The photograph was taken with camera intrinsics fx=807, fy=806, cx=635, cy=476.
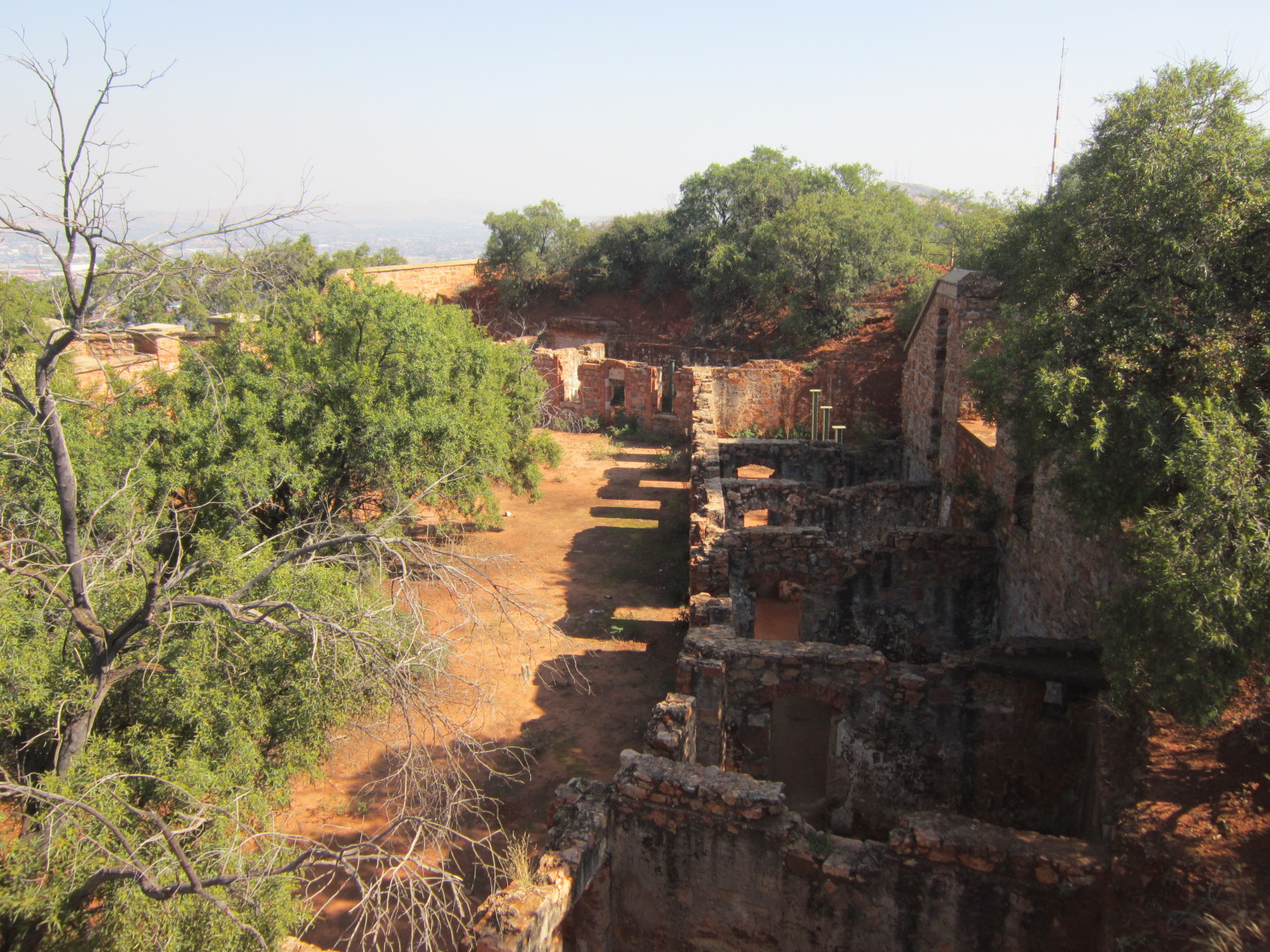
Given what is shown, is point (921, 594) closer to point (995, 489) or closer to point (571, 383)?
point (995, 489)

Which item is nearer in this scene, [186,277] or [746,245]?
[186,277]

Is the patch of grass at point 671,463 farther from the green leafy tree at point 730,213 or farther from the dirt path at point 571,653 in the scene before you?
the green leafy tree at point 730,213

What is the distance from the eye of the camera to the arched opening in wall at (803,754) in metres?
9.12

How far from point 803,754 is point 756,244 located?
935 inches

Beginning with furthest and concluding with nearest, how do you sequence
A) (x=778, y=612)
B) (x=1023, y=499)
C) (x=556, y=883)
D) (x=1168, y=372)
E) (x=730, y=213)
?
(x=730, y=213)
(x=778, y=612)
(x=1023, y=499)
(x=1168, y=372)
(x=556, y=883)

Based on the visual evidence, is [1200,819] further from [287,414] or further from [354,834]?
[287,414]

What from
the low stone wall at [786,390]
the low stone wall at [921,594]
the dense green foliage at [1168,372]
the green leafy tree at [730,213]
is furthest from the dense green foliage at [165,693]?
the green leafy tree at [730,213]

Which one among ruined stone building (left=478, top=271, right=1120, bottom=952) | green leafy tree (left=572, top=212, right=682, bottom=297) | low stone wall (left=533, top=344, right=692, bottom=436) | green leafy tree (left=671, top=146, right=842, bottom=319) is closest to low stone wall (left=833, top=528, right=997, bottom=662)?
ruined stone building (left=478, top=271, right=1120, bottom=952)

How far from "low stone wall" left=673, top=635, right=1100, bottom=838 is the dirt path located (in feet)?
7.38

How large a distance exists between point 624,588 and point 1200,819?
11.0m

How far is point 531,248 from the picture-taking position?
131 ft

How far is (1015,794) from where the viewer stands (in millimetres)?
8047

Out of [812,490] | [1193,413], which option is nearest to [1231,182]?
[1193,413]

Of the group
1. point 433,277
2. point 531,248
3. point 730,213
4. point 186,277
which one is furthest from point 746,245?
point 186,277
